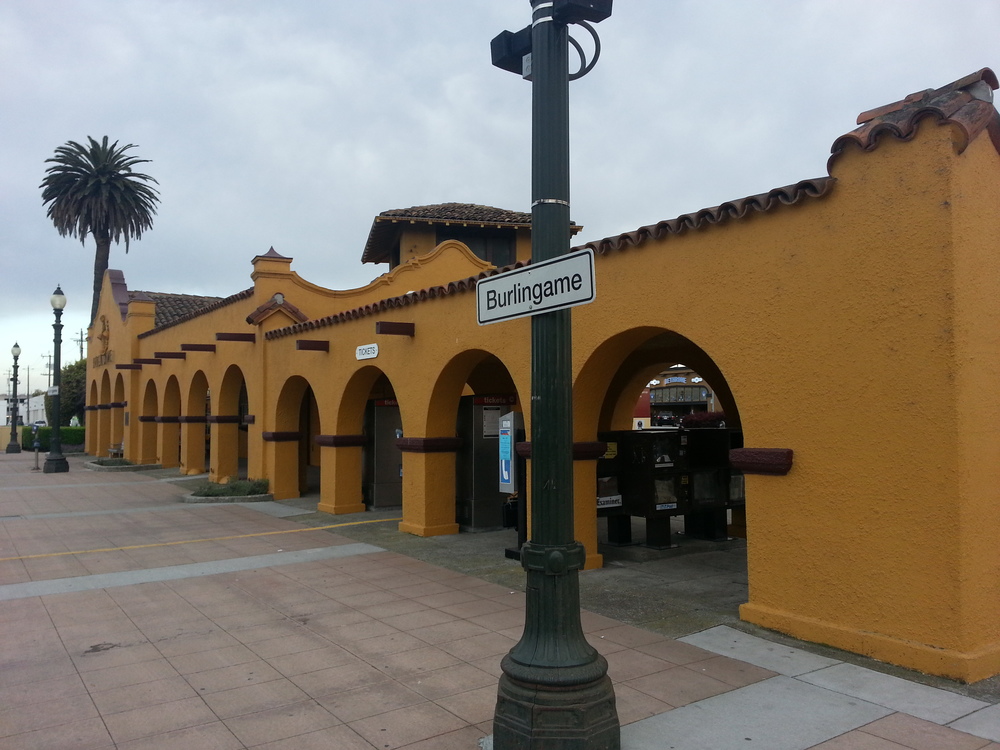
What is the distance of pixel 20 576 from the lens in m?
9.35

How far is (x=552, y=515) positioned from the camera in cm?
417

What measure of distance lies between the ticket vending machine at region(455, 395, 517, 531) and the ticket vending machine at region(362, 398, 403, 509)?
273 cm

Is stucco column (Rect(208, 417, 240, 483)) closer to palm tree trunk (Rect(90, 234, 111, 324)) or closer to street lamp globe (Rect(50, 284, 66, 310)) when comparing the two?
street lamp globe (Rect(50, 284, 66, 310))

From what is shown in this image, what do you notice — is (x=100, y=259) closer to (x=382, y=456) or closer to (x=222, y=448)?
(x=222, y=448)

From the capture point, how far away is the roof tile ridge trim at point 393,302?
1063 centimetres

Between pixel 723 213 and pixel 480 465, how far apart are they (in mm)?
6627

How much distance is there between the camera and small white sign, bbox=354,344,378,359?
13039mm

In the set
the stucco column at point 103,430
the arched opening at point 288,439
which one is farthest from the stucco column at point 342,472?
the stucco column at point 103,430

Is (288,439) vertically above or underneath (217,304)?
underneath

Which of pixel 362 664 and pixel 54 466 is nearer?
pixel 362 664

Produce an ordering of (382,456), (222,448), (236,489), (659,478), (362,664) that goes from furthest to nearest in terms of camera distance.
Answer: (222,448), (236,489), (382,456), (659,478), (362,664)

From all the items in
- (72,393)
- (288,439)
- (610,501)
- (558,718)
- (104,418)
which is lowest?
(558,718)

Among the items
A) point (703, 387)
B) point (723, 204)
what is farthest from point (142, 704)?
point (703, 387)

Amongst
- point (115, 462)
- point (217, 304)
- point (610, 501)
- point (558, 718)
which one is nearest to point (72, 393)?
point (115, 462)
